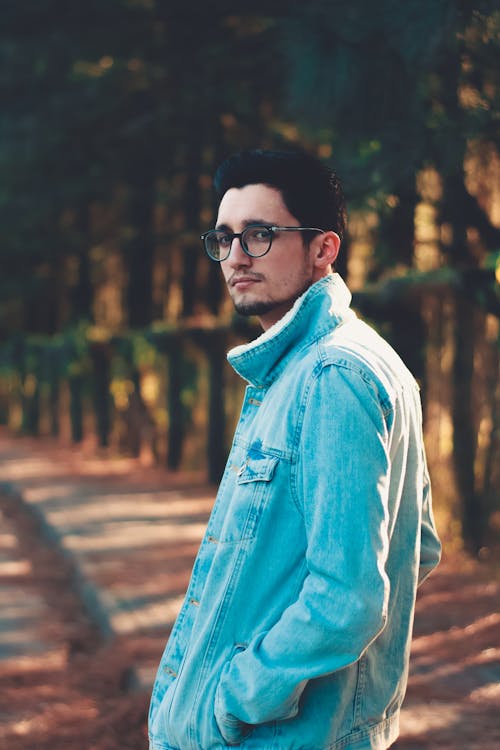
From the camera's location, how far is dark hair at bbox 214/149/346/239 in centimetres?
219

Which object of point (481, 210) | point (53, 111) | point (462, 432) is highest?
point (53, 111)

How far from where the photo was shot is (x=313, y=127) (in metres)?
6.36

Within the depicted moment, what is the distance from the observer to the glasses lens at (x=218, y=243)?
2273mm

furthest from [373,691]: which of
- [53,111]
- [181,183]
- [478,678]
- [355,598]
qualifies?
[181,183]

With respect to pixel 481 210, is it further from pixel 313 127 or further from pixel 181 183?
pixel 181 183

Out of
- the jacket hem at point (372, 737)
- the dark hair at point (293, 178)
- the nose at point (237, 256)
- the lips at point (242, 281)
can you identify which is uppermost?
the dark hair at point (293, 178)

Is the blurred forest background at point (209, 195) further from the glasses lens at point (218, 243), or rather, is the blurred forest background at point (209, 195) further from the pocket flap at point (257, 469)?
the pocket flap at point (257, 469)

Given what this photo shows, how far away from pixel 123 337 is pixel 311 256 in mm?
12512

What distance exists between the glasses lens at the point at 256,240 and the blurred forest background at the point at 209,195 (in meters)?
1.89

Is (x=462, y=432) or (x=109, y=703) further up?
(x=462, y=432)

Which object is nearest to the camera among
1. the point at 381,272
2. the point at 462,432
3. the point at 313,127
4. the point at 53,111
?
the point at 313,127

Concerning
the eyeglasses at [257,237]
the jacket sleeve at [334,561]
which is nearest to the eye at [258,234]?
the eyeglasses at [257,237]

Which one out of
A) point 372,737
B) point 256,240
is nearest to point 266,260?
point 256,240

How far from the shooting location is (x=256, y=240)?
7.26 feet
